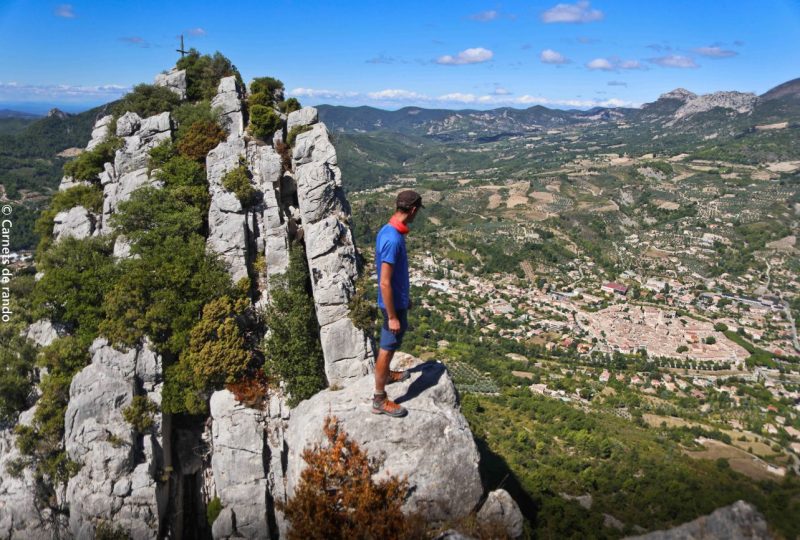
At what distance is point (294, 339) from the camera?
47.7 ft

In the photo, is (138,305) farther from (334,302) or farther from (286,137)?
(286,137)

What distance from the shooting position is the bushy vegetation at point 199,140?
67.1 ft

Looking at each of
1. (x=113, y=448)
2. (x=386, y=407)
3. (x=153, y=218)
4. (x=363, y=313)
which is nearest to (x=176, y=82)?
(x=153, y=218)

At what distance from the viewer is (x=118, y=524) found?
11.4 metres

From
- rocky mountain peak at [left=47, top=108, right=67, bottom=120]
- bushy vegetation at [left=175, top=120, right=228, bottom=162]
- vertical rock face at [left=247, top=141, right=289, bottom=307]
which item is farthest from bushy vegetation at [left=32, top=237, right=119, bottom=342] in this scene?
rocky mountain peak at [left=47, top=108, right=67, bottom=120]

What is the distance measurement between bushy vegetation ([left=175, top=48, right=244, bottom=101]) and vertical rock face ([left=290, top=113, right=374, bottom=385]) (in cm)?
1031

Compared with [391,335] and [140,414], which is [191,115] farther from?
[391,335]

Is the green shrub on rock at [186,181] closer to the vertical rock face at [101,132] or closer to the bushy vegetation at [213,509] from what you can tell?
the vertical rock face at [101,132]

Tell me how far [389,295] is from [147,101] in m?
24.2

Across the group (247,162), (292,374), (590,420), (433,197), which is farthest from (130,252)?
(433,197)

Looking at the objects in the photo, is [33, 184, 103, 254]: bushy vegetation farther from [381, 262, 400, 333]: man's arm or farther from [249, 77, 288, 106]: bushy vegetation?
[381, 262, 400, 333]: man's arm

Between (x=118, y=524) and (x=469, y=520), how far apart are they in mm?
9509

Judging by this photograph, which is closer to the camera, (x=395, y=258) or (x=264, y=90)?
(x=395, y=258)

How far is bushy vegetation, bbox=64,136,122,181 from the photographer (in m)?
22.2
